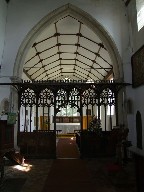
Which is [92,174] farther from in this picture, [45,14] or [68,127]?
[68,127]

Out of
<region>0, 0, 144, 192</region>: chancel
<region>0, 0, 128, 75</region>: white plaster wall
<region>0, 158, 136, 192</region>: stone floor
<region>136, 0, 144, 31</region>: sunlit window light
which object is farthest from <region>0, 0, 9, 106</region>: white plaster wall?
<region>136, 0, 144, 31</region>: sunlit window light

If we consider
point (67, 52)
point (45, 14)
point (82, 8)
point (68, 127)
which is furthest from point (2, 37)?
point (68, 127)

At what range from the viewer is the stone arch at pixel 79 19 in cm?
924

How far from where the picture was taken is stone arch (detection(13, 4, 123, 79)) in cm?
924

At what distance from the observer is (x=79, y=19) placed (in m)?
9.62

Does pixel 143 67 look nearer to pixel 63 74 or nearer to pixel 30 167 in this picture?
pixel 30 167

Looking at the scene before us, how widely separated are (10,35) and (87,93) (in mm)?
3658

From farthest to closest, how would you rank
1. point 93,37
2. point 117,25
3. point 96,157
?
1. point 93,37
2. point 117,25
3. point 96,157

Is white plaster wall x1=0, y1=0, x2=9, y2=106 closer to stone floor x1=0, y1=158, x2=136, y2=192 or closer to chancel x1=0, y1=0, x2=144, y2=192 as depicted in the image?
chancel x1=0, y1=0, x2=144, y2=192

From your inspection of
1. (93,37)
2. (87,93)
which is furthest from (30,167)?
(93,37)

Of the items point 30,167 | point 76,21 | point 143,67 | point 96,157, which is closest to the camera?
point 30,167

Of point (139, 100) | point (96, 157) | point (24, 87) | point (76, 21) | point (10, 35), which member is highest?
point (76, 21)

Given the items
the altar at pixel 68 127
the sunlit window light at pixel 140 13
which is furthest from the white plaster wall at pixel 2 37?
the altar at pixel 68 127

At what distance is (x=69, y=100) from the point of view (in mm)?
9359
